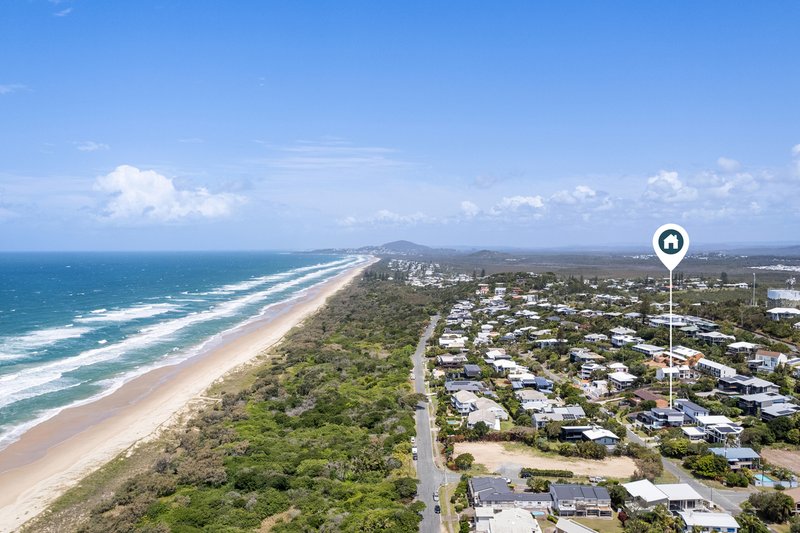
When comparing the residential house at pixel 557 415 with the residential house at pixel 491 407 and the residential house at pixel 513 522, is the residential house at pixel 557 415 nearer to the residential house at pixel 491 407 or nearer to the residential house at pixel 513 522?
the residential house at pixel 491 407

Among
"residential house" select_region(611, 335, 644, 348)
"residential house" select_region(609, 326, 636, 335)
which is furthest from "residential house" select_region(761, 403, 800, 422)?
"residential house" select_region(609, 326, 636, 335)

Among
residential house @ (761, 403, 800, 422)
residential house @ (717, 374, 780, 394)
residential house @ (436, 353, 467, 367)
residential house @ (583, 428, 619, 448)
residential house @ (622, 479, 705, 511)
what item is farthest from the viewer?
residential house @ (436, 353, 467, 367)

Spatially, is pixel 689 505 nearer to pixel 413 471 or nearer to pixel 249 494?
pixel 413 471

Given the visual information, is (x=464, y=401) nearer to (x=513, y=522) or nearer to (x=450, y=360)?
(x=450, y=360)

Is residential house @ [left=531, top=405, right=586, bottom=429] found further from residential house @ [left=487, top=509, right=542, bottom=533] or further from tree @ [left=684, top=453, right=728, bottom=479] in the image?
residential house @ [left=487, top=509, right=542, bottom=533]

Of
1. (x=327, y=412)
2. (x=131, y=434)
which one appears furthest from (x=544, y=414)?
(x=131, y=434)

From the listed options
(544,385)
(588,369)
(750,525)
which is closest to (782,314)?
(588,369)
